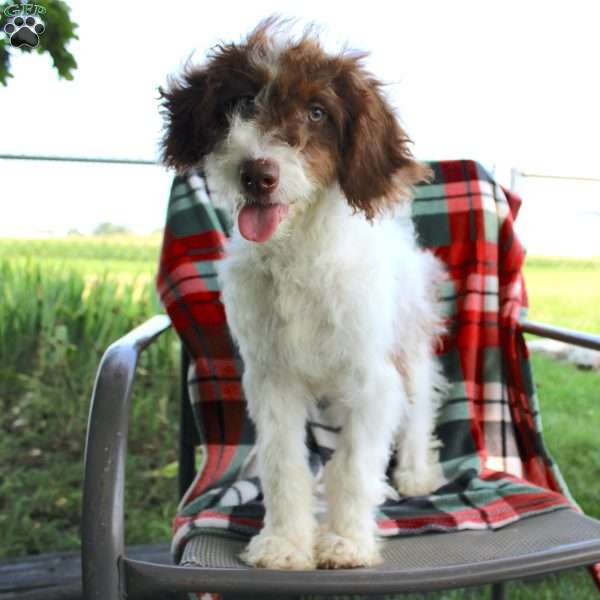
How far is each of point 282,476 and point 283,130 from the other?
69cm

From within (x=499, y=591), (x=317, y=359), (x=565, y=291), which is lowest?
(x=499, y=591)

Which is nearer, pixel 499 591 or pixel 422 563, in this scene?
pixel 422 563

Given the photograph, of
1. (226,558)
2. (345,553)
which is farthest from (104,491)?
(345,553)

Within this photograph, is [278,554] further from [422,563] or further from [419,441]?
[419,441]

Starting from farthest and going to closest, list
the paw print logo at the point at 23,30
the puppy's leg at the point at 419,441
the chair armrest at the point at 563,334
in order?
the paw print logo at the point at 23,30 → the puppy's leg at the point at 419,441 → the chair armrest at the point at 563,334

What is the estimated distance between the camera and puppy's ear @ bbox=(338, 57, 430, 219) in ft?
4.73

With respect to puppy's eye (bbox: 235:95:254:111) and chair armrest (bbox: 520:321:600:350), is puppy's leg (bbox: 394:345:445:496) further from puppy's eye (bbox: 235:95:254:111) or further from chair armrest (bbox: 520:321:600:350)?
puppy's eye (bbox: 235:95:254:111)

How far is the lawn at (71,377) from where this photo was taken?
3.13 meters

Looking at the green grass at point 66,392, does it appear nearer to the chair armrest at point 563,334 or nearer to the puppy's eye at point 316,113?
the chair armrest at point 563,334

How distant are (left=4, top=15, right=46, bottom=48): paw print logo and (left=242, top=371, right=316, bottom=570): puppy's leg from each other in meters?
1.29

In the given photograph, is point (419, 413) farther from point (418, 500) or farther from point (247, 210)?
point (247, 210)

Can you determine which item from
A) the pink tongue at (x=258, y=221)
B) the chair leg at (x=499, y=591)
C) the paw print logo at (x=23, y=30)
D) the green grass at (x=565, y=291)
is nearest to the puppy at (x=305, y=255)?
the pink tongue at (x=258, y=221)

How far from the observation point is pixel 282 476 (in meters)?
1.57

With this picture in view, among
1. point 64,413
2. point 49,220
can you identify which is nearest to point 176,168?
point 49,220
